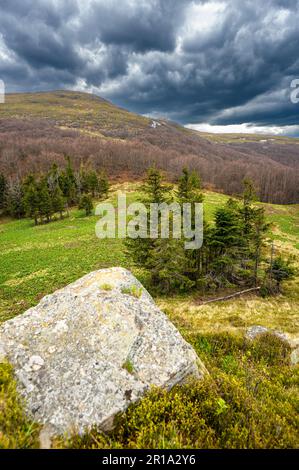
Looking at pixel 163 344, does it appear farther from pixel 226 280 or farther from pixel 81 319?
pixel 226 280

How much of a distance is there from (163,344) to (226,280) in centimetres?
1506

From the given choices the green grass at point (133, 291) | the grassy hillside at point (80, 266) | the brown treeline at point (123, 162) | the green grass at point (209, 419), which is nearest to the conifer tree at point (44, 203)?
the grassy hillside at point (80, 266)

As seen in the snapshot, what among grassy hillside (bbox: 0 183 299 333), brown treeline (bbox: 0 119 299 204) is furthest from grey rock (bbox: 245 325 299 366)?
brown treeline (bbox: 0 119 299 204)

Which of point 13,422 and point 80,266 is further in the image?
point 80,266

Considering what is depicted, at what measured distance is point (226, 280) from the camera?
1950 cm

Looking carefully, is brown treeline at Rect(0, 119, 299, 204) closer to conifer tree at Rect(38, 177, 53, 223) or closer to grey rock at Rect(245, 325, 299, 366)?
conifer tree at Rect(38, 177, 53, 223)

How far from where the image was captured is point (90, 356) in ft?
17.1

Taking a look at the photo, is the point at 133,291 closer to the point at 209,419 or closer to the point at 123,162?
the point at 209,419

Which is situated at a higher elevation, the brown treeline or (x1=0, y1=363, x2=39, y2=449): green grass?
the brown treeline

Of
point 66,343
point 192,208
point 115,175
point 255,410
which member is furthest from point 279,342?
point 115,175

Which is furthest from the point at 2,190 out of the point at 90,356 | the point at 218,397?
the point at 218,397

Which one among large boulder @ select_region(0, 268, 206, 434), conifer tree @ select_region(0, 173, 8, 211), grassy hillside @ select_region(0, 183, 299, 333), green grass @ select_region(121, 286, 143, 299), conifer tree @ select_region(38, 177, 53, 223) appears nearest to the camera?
large boulder @ select_region(0, 268, 206, 434)

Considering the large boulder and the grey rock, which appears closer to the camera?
the large boulder

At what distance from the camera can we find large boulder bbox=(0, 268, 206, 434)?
4.26 m
